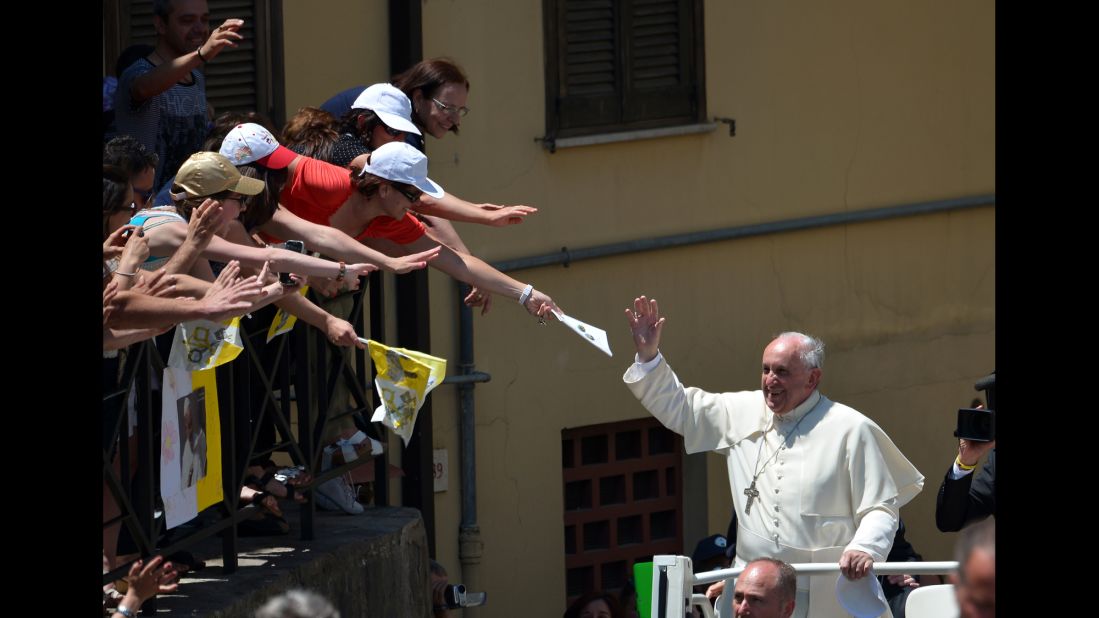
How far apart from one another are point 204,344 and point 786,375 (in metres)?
2.50

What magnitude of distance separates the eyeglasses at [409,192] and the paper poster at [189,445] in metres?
0.96

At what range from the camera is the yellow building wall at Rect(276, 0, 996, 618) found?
1030cm

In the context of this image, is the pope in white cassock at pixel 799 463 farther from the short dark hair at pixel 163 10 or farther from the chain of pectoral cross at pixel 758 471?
the short dark hair at pixel 163 10

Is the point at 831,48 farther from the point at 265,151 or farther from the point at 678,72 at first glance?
the point at 265,151

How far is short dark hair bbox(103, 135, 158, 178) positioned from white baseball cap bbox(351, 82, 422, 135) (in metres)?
1.12

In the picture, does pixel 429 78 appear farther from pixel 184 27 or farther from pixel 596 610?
pixel 596 610

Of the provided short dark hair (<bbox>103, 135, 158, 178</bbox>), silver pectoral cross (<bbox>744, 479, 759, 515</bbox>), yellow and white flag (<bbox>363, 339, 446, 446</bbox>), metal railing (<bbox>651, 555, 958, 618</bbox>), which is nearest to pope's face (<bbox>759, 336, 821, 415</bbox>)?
silver pectoral cross (<bbox>744, 479, 759, 515</bbox>)

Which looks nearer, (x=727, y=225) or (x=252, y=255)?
(x=252, y=255)

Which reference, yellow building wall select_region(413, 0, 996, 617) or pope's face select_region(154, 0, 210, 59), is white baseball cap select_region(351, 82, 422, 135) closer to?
pope's face select_region(154, 0, 210, 59)

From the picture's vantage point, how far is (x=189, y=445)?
604cm

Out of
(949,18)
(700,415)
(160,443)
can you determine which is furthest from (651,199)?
(160,443)

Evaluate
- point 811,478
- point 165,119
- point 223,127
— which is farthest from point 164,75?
point 811,478

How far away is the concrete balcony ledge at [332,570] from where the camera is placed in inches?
241
